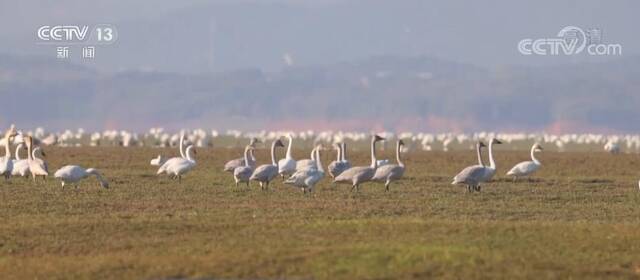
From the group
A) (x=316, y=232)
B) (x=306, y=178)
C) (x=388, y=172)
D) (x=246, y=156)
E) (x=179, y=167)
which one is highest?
(x=246, y=156)

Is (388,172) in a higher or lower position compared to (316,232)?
higher

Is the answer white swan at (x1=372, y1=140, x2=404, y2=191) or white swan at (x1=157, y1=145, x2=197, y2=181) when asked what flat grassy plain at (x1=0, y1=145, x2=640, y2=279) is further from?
white swan at (x1=157, y1=145, x2=197, y2=181)

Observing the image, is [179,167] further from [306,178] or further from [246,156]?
[306,178]

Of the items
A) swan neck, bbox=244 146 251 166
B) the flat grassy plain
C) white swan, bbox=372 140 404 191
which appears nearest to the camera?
the flat grassy plain

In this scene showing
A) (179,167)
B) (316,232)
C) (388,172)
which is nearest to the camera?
(316,232)

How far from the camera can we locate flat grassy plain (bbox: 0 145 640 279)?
19531mm

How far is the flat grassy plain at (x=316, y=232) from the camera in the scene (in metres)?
19.5

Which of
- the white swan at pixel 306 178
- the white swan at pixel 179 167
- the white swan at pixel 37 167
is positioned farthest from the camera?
the white swan at pixel 179 167

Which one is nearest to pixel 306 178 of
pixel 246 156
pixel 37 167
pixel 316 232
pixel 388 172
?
pixel 388 172

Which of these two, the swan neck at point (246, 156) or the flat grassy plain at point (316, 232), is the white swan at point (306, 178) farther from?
the swan neck at point (246, 156)

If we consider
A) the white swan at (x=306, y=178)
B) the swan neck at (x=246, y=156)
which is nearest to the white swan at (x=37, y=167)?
A: the swan neck at (x=246, y=156)

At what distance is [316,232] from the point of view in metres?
23.0

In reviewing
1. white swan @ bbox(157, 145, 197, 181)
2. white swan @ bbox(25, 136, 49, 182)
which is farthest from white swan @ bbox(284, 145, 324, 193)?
white swan @ bbox(25, 136, 49, 182)

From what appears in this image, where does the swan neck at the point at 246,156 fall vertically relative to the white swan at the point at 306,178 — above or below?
above
